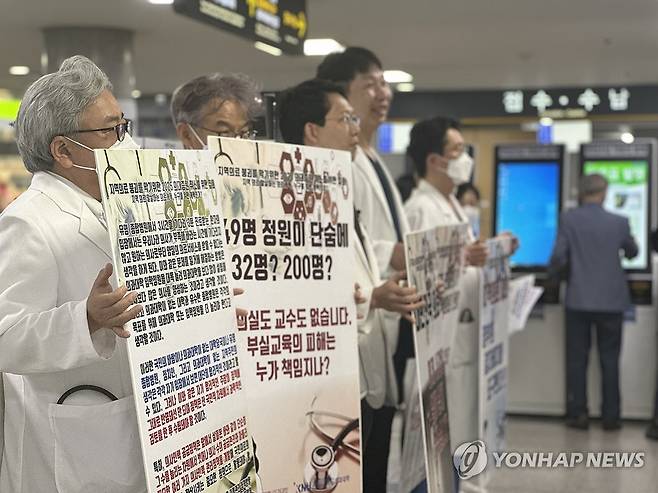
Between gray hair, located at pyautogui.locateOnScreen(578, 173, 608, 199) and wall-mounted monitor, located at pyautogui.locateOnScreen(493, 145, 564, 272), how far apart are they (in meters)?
0.47

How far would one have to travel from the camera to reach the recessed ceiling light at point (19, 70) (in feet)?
37.1

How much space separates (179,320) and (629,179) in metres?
5.66

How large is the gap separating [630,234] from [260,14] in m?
2.90

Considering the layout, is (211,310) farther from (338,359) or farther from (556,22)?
(556,22)

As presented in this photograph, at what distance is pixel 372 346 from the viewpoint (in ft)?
11.5

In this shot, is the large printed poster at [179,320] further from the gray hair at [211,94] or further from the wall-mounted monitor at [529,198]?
the wall-mounted monitor at [529,198]

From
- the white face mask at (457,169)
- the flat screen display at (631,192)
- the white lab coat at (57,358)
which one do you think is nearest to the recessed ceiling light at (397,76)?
the flat screen display at (631,192)

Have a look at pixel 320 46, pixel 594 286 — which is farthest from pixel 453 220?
pixel 320 46

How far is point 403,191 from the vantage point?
7.20 m

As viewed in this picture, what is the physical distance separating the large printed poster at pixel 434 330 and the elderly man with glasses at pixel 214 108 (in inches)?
25.3

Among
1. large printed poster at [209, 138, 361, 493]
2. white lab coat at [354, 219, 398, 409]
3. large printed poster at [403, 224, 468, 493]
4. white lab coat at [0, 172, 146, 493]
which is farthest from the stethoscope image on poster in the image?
white lab coat at [0, 172, 146, 493]

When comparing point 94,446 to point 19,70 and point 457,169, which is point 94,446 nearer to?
point 457,169

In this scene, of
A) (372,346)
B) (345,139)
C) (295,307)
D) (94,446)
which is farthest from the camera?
(372,346)

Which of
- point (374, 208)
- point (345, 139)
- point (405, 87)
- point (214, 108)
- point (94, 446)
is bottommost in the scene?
point (94, 446)
